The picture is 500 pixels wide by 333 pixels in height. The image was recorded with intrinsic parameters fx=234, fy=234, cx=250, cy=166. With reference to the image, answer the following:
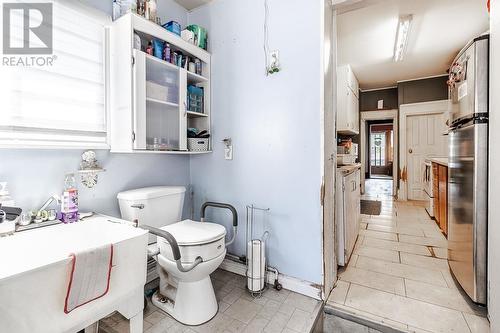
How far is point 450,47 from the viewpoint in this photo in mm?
3260

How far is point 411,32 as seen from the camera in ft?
9.42

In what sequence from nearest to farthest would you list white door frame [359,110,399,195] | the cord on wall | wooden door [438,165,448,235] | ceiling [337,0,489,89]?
1. the cord on wall
2. ceiling [337,0,489,89]
3. wooden door [438,165,448,235]
4. white door frame [359,110,399,195]

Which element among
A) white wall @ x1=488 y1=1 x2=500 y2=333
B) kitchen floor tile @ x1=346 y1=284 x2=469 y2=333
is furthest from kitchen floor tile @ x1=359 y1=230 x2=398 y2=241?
white wall @ x1=488 y1=1 x2=500 y2=333

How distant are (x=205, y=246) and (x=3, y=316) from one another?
823 mm

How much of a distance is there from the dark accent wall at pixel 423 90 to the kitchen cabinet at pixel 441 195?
2001 millimetres

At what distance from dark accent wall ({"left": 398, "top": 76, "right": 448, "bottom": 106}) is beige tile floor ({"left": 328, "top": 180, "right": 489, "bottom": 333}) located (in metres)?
2.92

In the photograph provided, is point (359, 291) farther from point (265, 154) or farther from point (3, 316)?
point (3, 316)

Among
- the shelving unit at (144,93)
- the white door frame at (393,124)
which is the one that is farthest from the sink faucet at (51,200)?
the white door frame at (393,124)

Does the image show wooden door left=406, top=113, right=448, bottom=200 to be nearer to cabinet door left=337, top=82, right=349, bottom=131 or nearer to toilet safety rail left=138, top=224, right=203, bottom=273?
cabinet door left=337, top=82, right=349, bottom=131

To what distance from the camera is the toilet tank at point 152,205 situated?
158cm

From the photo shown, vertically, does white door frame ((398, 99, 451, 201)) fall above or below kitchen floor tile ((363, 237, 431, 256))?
above

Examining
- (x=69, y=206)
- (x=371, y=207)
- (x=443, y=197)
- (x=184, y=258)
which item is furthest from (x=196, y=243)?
(x=371, y=207)

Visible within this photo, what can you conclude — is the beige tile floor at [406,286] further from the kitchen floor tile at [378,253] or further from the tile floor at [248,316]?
the tile floor at [248,316]

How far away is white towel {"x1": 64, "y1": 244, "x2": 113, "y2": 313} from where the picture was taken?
837 millimetres
